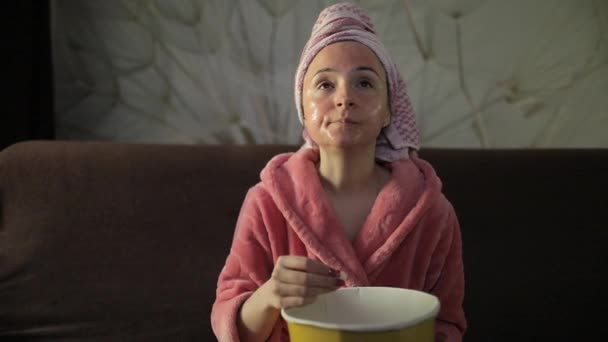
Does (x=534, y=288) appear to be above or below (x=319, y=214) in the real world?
below

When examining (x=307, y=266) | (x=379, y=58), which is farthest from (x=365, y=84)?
(x=307, y=266)

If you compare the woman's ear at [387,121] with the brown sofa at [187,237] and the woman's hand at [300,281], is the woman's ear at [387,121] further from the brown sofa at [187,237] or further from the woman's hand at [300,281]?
the brown sofa at [187,237]

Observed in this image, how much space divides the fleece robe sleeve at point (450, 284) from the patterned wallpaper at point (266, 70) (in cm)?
68

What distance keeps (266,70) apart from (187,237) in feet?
1.58

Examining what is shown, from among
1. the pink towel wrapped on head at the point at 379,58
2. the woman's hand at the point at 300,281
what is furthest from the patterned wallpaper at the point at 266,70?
the woman's hand at the point at 300,281

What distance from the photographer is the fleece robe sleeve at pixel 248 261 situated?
2.49 feet

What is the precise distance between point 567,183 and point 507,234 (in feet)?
0.54

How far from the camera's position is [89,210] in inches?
47.5

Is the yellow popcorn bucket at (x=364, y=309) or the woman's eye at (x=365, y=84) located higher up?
the woman's eye at (x=365, y=84)

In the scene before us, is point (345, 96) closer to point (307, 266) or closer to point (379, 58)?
Answer: point (379, 58)

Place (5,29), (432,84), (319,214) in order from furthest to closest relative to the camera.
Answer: (432,84)
(5,29)
(319,214)

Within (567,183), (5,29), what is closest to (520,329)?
(567,183)

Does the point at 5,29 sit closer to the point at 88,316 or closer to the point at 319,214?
the point at 88,316

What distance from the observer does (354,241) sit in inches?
29.7
